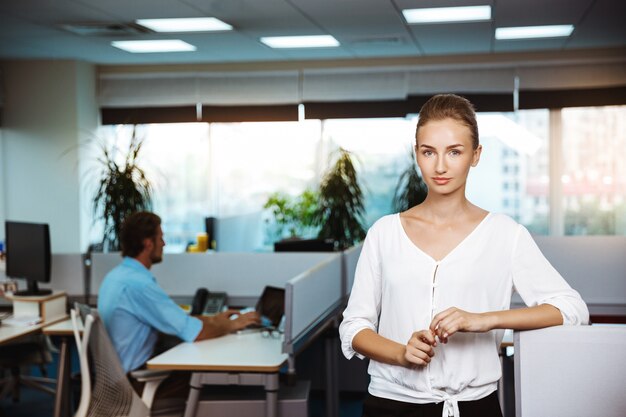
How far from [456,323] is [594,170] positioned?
7.24 meters

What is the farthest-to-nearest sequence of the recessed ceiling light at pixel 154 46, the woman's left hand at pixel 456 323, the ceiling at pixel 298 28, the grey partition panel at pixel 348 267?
the recessed ceiling light at pixel 154 46 < the ceiling at pixel 298 28 < the grey partition panel at pixel 348 267 < the woman's left hand at pixel 456 323

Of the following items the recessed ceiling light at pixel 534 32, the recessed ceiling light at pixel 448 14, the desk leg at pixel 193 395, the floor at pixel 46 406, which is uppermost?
the recessed ceiling light at pixel 534 32

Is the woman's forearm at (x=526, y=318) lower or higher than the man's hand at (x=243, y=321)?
higher

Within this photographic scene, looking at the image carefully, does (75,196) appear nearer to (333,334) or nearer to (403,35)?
(403,35)

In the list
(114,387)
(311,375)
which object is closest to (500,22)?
(311,375)

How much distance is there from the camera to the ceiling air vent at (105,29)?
20.9 ft

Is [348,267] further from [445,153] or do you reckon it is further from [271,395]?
[445,153]

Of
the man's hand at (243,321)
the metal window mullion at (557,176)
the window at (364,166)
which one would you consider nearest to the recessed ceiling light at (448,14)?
the window at (364,166)

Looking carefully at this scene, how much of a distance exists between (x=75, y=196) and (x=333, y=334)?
5.06 m

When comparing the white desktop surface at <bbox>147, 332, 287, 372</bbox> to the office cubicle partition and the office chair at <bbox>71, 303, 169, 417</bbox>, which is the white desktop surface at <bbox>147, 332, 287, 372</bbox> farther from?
the office cubicle partition

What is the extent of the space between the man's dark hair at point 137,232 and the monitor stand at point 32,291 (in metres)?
1.04

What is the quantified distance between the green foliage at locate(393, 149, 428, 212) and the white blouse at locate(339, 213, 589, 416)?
19.8ft

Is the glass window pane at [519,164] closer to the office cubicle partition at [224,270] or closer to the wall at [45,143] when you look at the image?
the office cubicle partition at [224,270]

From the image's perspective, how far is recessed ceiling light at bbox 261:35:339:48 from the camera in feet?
23.0
